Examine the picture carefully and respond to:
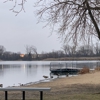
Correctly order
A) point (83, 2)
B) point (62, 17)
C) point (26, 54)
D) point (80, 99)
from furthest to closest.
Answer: point (26, 54), point (62, 17), point (83, 2), point (80, 99)

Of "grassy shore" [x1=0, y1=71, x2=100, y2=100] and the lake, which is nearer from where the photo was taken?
"grassy shore" [x1=0, y1=71, x2=100, y2=100]

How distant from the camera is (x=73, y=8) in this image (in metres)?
10.1

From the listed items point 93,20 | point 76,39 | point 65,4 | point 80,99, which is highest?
point 65,4

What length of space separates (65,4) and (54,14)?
600 millimetres

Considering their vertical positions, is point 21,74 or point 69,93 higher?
point 69,93

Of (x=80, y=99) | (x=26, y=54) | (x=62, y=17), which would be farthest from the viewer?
(x=26, y=54)

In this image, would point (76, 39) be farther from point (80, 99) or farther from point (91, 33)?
point (80, 99)

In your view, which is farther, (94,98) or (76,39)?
(76,39)

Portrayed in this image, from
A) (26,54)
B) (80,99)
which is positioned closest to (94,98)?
(80,99)

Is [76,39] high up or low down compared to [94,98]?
up

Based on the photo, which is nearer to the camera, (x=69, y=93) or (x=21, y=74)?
(x=69, y=93)

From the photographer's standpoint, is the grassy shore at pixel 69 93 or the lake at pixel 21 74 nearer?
the grassy shore at pixel 69 93

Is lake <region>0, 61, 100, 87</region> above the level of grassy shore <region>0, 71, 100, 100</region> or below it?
below

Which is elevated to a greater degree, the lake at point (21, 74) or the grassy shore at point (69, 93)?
the grassy shore at point (69, 93)
